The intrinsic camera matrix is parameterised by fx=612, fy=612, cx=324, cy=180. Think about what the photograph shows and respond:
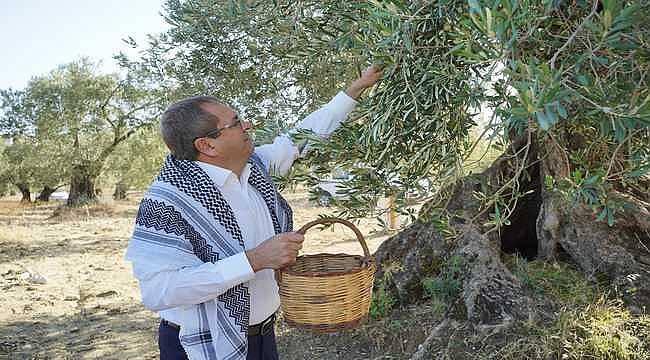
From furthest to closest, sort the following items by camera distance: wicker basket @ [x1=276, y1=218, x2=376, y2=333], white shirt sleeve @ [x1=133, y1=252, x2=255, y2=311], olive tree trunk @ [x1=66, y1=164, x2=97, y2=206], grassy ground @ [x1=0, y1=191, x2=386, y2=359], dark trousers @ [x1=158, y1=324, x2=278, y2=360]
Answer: olive tree trunk @ [x1=66, y1=164, x2=97, y2=206], grassy ground @ [x1=0, y1=191, x2=386, y2=359], dark trousers @ [x1=158, y1=324, x2=278, y2=360], wicker basket @ [x1=276, y1=218, x2=376, y2=333], white shirt sleeve @ [x1=133, y1=252, x2=255, y2=311]

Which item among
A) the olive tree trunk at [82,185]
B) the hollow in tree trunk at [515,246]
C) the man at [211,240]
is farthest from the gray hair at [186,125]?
the olive tree trunk at [82,185]

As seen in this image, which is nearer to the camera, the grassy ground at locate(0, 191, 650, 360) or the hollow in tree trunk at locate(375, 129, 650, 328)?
the grassy ground at locate(0, 191, 650, 360)

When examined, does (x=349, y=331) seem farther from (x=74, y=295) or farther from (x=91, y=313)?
(x=74, y=295)

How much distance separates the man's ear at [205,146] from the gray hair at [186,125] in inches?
0.9

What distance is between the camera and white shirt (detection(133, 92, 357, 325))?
7.77 ft

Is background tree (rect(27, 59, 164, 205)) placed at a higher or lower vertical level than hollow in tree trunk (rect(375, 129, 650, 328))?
higher

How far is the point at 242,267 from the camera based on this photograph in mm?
2395

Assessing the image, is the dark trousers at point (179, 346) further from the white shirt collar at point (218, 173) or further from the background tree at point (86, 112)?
the background tree at point (86, 112)

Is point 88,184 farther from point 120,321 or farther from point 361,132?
point 361,132

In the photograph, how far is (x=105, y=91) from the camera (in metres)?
22.3

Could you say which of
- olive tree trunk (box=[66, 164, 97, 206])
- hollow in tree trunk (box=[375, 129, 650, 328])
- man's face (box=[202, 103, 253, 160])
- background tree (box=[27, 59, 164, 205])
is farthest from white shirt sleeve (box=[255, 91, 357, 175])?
olive tree trunk (box=[66, 164, 97, 206])

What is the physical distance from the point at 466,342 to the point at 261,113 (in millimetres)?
2564

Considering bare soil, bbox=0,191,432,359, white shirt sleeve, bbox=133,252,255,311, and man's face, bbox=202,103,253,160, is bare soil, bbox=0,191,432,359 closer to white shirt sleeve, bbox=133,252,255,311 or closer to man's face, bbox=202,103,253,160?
man's face, bbox=202,103,253,160

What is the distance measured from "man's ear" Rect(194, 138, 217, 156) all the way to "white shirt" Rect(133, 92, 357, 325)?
6cm
